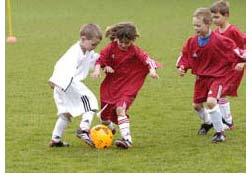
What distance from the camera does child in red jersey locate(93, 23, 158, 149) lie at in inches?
351

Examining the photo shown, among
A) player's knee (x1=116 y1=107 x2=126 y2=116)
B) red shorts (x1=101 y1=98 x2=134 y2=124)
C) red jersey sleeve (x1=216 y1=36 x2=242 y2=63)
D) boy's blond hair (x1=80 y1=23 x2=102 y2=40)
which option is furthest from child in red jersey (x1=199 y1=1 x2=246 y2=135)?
boy's blond hair (x1=80 y1=23 x2=102 y2=40)

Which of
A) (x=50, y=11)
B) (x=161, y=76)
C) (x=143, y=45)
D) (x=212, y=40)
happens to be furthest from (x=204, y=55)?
(x=50, y=11)

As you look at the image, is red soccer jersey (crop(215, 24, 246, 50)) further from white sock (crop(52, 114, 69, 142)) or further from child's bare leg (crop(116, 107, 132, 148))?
white sock (crop(52, 114, 69, 142))

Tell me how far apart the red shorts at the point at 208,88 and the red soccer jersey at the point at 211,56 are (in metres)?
0.08

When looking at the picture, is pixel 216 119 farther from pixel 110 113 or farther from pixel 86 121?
pixel 86 121

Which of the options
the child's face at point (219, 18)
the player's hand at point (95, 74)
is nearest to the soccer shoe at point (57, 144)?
the player's hand at point (95, 74)

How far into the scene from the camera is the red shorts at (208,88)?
922 cm

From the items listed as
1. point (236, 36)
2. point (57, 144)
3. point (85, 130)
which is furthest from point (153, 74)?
point (236, 36)

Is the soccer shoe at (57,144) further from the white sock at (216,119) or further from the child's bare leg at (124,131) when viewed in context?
the white sock at (216,119)

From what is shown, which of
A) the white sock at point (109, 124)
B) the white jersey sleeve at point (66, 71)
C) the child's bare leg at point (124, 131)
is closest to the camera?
the white jersey sleeve at point (66, 71)

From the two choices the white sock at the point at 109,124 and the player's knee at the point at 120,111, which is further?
the white sock at the point at 109,124

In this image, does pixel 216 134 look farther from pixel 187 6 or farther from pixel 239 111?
pixel 187 6

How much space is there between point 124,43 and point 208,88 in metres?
1.31

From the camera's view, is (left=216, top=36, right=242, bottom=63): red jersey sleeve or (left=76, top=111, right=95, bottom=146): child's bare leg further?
(left=216, top=36, right=242, bottom=63): red jersey sleeve
